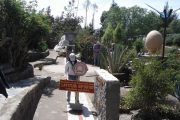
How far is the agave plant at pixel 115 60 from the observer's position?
47.8ft

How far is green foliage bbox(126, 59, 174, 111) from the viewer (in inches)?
326

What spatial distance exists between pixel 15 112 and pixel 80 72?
3969 mm

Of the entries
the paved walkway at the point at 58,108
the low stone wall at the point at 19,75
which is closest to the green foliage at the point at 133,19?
the low stone wall at the point at 19,75

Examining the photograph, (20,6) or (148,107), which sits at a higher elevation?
(20,6)

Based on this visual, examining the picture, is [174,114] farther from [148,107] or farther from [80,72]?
[80,72]

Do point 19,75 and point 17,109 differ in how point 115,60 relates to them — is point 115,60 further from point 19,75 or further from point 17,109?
point 17,109

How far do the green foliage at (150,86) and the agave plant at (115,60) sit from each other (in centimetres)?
594

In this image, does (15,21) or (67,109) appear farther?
(15,21)

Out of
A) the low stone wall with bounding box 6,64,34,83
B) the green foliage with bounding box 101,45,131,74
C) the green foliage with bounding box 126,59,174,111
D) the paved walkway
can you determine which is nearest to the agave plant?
the green foliage with bounding box 101,45,131,74

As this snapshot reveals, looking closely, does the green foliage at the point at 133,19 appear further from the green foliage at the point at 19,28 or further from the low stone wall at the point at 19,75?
the low stone wall at the point at 19,75

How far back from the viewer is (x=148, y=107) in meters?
8.43

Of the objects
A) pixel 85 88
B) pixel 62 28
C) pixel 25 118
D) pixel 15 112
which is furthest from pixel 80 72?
pixel 62 28

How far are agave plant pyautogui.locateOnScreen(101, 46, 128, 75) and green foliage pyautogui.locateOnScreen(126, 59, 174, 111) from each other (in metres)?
5.94

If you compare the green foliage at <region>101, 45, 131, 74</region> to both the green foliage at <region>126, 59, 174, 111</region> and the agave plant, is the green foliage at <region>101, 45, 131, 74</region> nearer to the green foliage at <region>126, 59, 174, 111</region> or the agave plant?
the agave plant
